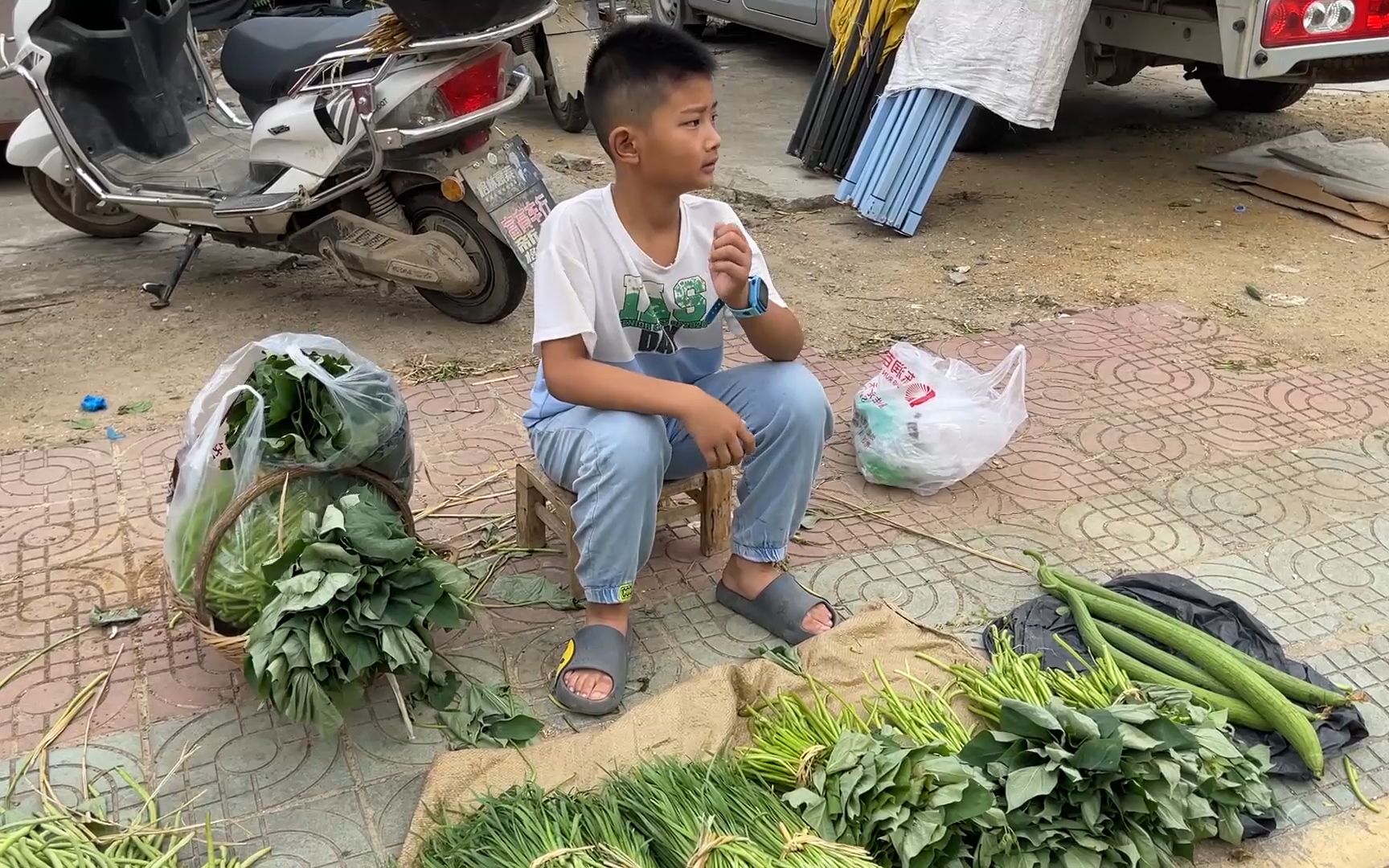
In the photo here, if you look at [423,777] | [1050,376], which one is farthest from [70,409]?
[1050,376]

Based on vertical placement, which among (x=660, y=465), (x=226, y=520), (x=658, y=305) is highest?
(x=658, y=305)

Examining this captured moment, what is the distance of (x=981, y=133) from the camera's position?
7051mm

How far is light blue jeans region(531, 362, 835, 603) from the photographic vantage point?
2418 mm

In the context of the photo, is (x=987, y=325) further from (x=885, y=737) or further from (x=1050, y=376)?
(x=885, y=737)

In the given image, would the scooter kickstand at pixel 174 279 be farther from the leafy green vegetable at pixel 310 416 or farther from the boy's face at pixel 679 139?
the boy's face at pixel 679 139

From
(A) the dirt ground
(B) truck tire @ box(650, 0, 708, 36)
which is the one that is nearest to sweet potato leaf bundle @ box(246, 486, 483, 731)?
(A) the dirt ground

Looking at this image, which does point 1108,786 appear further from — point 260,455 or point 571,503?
point 260,455

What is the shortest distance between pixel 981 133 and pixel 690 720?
5.58m

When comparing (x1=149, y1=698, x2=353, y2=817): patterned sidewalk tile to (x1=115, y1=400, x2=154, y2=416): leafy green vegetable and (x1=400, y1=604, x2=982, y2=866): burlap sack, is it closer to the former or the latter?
→ (x1=400, y1=604, x2=982, y2=866): burlap sack

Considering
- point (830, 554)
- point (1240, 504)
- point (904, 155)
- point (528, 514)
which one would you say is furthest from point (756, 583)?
point (904, 155)

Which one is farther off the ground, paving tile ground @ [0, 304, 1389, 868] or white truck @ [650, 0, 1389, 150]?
white truck @ [650, 0, 1389, 150]

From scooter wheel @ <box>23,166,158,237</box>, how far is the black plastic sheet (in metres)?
4.45

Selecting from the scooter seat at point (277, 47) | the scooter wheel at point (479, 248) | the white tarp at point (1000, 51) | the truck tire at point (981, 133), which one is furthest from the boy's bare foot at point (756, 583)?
the truck tire at point (981, 133)

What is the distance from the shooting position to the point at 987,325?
457cm
